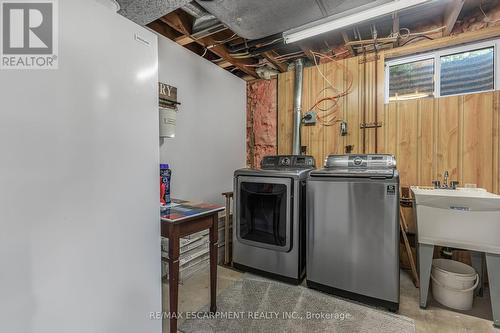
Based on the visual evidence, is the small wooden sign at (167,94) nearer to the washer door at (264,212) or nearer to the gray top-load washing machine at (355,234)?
the washer door at (264,212)

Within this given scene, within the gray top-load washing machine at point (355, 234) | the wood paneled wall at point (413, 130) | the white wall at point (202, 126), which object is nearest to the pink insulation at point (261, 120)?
the white wall at point (202, 126)

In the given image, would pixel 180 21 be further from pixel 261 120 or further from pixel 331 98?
pixel 331 98

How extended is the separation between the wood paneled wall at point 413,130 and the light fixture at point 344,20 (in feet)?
3.14

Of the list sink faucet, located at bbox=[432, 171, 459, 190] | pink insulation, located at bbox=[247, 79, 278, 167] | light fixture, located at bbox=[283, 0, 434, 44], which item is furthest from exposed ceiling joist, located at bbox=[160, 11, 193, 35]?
sink faucet, located at bbox=[432, 171, 459, 190]

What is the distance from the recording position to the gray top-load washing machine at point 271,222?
7.88 feet

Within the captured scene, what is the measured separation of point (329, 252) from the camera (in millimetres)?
2199

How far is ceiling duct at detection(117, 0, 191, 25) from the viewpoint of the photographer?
174cm

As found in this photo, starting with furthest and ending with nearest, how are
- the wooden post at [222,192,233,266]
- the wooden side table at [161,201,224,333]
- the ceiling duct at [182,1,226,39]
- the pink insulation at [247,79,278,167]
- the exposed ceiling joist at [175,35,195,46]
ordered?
the pink insulation at [247,79,278,167] < the wooden post at [222,192,233,266] < the exposed ceiling joist at [175,35,195,46] < the ceiling duct at [182,1,226,39] < the wooden side table at [161,201,224,333]

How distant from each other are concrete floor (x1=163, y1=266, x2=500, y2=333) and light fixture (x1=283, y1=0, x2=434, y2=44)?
2385mm

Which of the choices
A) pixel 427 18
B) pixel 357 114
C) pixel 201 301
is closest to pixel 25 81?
pixel 201 301

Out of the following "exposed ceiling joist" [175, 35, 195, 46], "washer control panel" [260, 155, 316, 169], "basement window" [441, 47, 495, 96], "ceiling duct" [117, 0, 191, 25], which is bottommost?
"washer control panel" [260, 155, 316, 169]

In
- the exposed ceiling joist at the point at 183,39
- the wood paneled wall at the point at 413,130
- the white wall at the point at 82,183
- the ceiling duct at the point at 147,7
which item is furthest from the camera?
the exposed ceiling joist at the point at 183,39

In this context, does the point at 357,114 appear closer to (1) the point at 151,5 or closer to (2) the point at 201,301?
(1) the point at 151,5

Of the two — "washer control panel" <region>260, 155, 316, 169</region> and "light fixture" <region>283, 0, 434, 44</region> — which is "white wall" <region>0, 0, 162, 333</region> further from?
"washer control panel" <region>260, 155, 316, 169</region>
